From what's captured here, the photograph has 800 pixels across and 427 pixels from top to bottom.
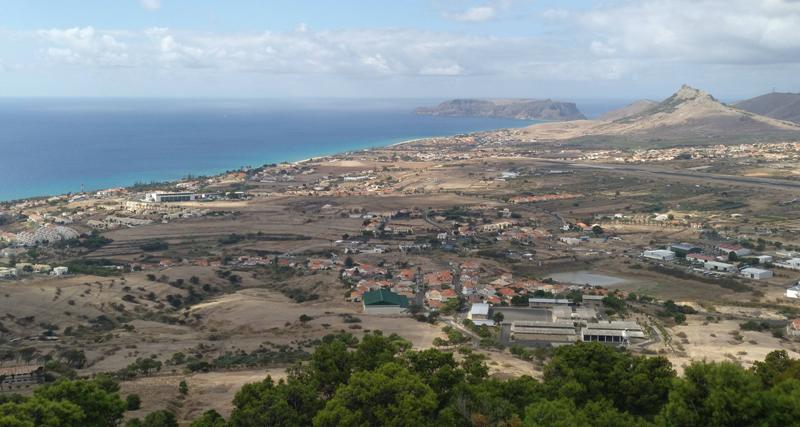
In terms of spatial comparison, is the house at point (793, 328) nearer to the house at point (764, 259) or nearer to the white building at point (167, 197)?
the house at point (764, 259)

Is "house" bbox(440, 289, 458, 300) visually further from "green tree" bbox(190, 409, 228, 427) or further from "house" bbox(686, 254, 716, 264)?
"green tree" bbox(190, 409, 228, 427)

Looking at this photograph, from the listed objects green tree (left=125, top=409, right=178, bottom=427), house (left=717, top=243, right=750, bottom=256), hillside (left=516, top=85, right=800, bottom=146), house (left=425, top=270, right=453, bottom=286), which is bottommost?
house (left=425, top=270, right=453, bottom=286)

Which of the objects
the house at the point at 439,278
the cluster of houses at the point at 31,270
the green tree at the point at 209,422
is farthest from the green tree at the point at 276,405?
the cluster of houses at the point at 31,270

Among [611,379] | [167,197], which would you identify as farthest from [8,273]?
[611,379]

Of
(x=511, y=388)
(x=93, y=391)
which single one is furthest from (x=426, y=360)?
(x=93, y=391)

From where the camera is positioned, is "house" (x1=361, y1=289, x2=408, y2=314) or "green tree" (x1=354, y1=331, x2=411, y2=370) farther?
"house" (x1=361, y1=289, x2=408, y2=314)

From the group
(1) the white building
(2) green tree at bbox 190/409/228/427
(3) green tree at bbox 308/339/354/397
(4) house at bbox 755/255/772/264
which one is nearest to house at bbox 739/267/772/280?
(4) house at bbox 755/255/772/264
